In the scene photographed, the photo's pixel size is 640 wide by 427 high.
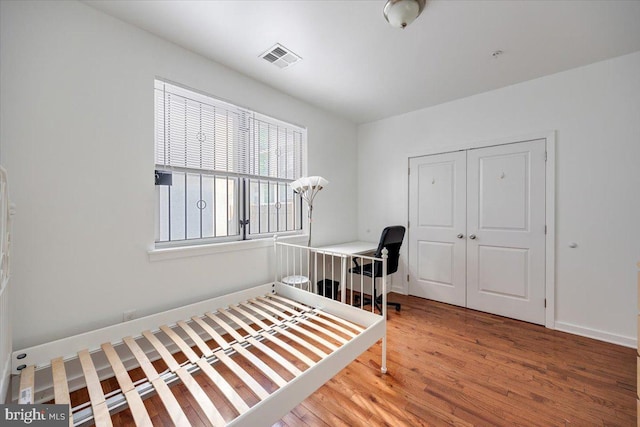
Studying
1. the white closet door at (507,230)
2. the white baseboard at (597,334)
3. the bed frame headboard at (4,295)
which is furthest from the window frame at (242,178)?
the white baseboard at (597,334)

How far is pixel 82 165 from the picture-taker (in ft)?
5.67

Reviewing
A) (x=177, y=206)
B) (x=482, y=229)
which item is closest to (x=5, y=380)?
(x=177, y=206)

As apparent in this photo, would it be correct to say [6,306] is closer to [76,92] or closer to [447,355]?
[76,92]

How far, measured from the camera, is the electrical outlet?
74.2 inches

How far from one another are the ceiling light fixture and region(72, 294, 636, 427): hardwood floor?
2.47 metres

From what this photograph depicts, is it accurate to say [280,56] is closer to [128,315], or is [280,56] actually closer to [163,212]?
[163,212]

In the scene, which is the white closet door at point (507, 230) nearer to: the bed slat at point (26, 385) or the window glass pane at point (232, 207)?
the window glass pane at point (232, 207)

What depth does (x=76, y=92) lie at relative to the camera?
1.71m

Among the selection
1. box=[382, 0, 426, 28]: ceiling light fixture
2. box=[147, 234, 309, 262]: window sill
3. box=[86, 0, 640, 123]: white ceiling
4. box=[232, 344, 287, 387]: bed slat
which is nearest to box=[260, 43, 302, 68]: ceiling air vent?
box=[86, 0, 640, 123]: white ceiling

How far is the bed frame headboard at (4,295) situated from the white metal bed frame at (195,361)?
0.35ft

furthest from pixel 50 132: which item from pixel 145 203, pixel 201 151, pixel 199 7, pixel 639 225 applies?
pixel 639 225

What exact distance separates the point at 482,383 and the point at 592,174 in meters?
2.17

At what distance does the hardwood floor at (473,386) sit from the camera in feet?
4.94

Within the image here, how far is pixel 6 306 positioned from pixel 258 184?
1938 mm
